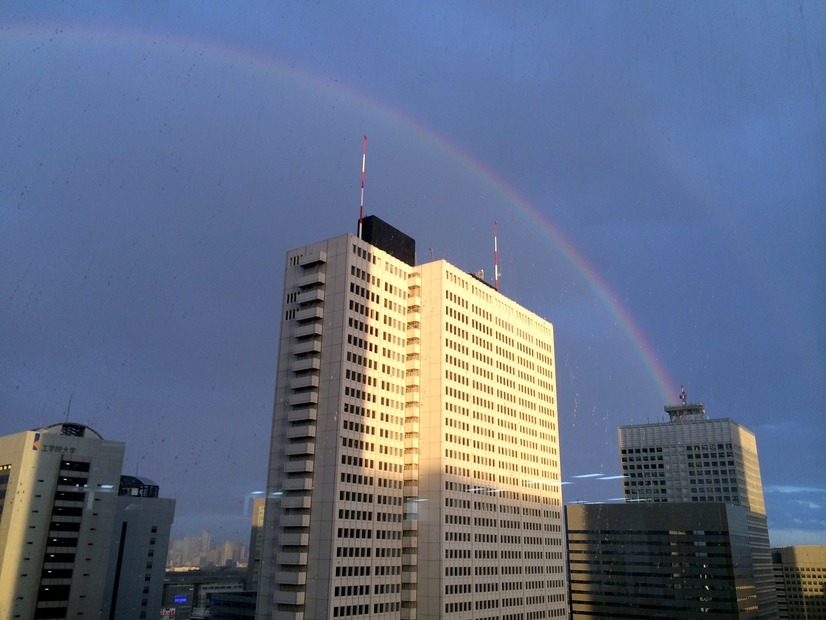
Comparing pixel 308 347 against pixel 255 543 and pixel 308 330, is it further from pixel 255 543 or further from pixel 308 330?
pixel 255 543

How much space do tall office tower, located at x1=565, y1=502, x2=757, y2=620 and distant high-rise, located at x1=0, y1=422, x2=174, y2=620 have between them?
79433 mm

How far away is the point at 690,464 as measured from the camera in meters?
149

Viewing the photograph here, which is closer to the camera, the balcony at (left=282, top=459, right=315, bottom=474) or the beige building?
the balcony at (left=282, top=459, right=315, bottom=474)

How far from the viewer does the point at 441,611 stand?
2291 inches

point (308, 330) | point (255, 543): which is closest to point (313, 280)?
point (308, 330)

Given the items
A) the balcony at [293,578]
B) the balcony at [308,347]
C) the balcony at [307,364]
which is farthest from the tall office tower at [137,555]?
the balcony at [308,347]

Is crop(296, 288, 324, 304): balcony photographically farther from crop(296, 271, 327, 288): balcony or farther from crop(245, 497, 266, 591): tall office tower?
crop(245, 497, 266, 591): tall office tower

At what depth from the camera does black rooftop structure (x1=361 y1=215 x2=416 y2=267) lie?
65.1 m

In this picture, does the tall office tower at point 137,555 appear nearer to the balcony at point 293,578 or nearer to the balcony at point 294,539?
the balcony at point 294,539

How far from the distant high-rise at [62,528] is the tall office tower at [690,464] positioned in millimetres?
113742

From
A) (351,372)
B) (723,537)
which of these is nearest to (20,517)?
(351,372)

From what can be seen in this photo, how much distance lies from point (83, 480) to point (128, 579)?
15966 mm

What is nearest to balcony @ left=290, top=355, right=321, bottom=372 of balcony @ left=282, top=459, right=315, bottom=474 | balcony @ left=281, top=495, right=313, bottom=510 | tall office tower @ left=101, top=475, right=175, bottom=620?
balcony @ left=282, top=459, right=315, bottom=474

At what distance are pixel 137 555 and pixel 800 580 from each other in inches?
6146
